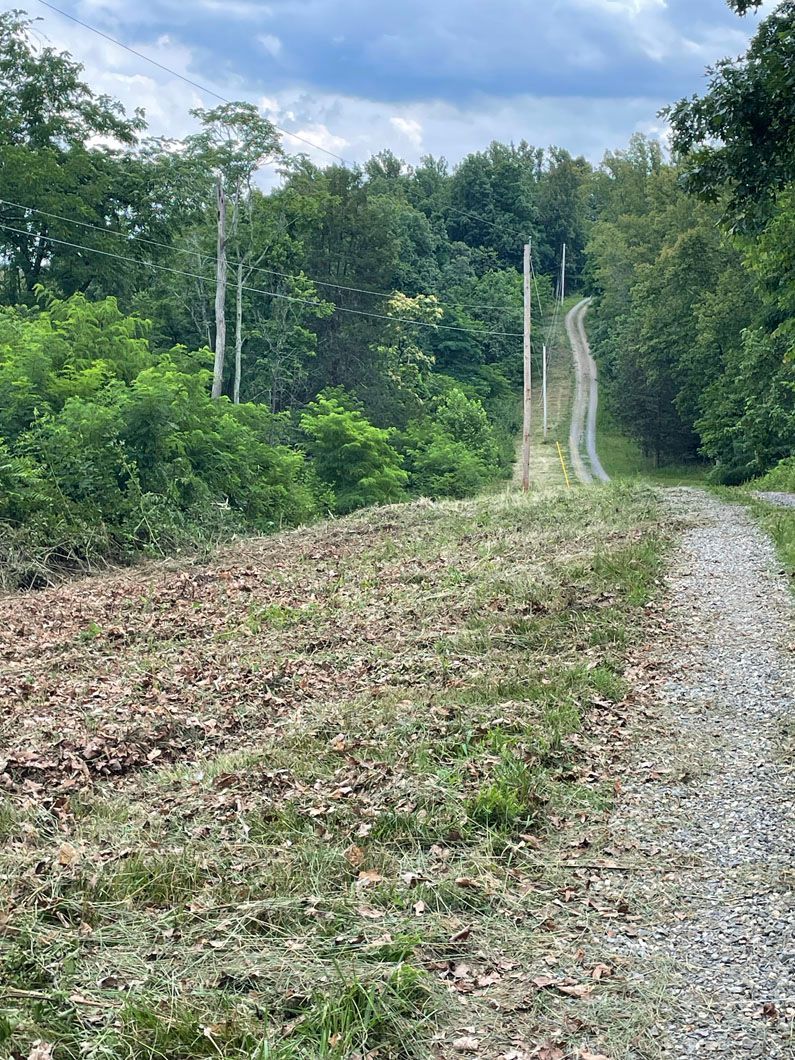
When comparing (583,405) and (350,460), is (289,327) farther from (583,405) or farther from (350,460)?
(583,405)

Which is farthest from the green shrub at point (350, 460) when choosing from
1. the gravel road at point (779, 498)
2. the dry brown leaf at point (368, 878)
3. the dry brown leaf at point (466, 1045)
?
the dry brown leaf at point (466, 1045)

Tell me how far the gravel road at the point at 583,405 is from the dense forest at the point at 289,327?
2.33 metres

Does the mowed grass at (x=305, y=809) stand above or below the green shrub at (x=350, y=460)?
below

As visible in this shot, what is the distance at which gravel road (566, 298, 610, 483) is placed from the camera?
1900 inches

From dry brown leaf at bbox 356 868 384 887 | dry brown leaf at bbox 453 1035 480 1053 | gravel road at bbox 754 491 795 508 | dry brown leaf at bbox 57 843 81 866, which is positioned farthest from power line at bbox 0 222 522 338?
dry brown leaf at bbox 453 1035 480 1053

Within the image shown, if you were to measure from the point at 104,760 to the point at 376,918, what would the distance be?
3211 mm

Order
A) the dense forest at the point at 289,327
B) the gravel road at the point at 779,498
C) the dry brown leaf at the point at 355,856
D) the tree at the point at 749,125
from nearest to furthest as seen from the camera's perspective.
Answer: the dry brown leaf at the point at 355,856 → the tree at the point at 749,125 → the dense forest at the point at 289,327 → the gravel road at the point at 779,498

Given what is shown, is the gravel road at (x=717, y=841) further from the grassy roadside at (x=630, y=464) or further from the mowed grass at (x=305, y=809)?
the grassy roadside at (x=630, y=464)

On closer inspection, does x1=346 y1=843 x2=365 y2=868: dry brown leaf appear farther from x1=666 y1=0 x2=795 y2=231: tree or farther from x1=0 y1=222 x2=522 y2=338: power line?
x1=0 y1=222 x2=522 y2=338: power line

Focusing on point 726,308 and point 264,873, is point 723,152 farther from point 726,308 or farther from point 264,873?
point 726,308

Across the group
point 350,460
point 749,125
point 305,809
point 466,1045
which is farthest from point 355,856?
point 350,460

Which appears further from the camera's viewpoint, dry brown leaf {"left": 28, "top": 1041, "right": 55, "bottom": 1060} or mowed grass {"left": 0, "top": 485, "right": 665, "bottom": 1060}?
mowed grass {"left": 0, "top": 485, "right": 665, "bottom": 1060}

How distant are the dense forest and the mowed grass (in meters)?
6.41

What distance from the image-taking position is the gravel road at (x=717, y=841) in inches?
146
